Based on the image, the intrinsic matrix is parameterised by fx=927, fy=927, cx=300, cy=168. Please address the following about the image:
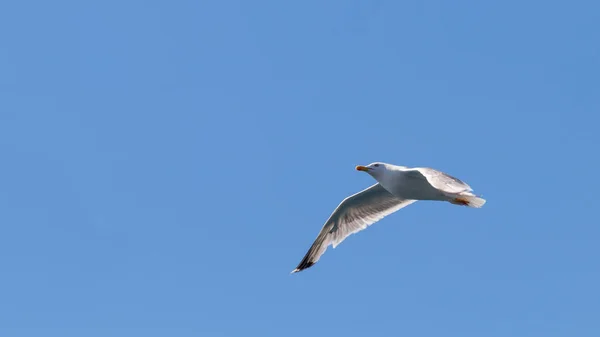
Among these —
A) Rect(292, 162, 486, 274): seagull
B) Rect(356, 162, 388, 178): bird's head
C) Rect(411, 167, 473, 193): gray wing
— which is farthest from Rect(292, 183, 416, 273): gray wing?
Rect(411, 167, 473, 193): gray wing

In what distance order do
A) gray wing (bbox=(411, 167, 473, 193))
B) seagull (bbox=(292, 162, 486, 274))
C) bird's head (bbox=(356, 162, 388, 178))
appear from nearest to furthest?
gray wing (bbox=(411, 167, 473, 193))
seagull (bbox=(292, 162, 486, 274))
bird's head (bbox=(356, 162, 388, 178))

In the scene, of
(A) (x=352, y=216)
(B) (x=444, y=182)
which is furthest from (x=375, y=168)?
(B) (x=444, y=182)

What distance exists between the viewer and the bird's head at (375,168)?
24984mm

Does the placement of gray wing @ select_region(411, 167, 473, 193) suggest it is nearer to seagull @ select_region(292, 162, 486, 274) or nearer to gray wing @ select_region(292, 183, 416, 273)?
seagull @ select_region(292, 162, 486, 274)

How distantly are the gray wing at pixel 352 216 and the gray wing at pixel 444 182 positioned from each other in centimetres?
496

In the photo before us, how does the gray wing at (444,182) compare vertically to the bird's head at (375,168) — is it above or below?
below

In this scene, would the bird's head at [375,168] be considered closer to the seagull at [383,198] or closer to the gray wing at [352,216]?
the seagull at [383,198]

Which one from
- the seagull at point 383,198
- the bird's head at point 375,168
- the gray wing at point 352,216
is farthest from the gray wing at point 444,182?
the gray wing at point 352,216

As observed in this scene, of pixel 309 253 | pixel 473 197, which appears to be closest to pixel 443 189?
pixel 473 197

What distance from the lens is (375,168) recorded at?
82.7 feet

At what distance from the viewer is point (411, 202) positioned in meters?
28.1

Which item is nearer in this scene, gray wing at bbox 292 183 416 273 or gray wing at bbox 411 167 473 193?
gray wing at bbox 411 167 473 193

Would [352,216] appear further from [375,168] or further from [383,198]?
[375,168]

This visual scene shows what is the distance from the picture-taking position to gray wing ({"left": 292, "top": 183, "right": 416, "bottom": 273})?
27.6 m
